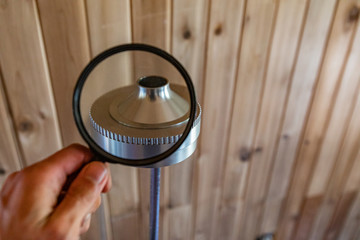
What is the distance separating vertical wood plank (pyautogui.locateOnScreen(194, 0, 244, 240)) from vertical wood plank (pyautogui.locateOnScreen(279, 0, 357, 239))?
0.85 ft

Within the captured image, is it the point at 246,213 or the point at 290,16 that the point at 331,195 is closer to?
the point at 246,213

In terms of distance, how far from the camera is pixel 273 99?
827 millimetres

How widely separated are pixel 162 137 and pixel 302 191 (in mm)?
825

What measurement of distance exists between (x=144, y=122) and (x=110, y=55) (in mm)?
104

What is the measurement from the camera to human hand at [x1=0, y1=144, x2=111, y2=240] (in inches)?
16.0

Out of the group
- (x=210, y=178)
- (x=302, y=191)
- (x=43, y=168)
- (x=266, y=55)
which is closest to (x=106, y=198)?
(x=210, y=178)

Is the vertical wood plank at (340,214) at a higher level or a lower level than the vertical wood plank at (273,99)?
lower

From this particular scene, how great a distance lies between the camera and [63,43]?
1.94 ft

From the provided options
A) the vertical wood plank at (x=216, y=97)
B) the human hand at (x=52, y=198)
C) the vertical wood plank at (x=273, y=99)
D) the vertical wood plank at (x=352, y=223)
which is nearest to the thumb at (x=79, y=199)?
the human hand at (x=52, y=198)

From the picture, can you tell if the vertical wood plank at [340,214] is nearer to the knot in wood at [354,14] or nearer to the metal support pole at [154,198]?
the knot in wood at [354,14]

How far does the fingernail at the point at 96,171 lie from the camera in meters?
0.42

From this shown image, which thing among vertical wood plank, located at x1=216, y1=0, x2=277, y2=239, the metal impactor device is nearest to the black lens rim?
the metal impactor device

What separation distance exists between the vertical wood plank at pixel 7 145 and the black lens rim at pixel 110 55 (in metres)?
0.28

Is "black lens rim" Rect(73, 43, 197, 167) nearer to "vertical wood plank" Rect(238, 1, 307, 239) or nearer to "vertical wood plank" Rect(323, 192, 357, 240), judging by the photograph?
"vertical wood plank" Rect(238, 1, 307, 239)
